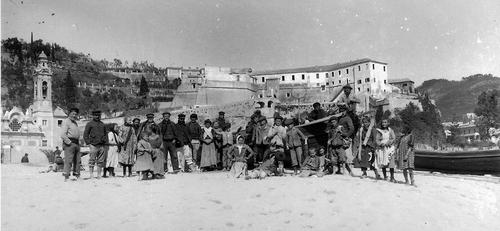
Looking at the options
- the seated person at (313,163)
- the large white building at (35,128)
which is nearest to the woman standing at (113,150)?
the seated person at (313,163)

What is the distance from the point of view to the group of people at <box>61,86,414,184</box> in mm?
10086

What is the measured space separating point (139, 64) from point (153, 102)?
32.8 metres

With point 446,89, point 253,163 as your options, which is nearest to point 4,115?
point 253,163

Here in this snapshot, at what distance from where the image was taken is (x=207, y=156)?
11.9 meters

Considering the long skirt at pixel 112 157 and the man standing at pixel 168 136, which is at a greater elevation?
the man standing at pixel 168 136

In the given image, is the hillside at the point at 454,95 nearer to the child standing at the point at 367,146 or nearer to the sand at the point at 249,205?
the child standing at the point at 367,146

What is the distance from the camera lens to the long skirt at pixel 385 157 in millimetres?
9719

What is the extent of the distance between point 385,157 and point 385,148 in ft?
0.63

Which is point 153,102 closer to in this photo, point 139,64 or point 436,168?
point 139,64

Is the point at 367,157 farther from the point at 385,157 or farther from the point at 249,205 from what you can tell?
the point at 249,205

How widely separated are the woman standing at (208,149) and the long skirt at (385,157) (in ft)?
13.8

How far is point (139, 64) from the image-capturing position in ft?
410

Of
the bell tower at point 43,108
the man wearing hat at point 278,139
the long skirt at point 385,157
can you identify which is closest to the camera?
the long skirt at point 385,157

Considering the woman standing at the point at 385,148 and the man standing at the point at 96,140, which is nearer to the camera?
the woman standing at the point at 385,148
